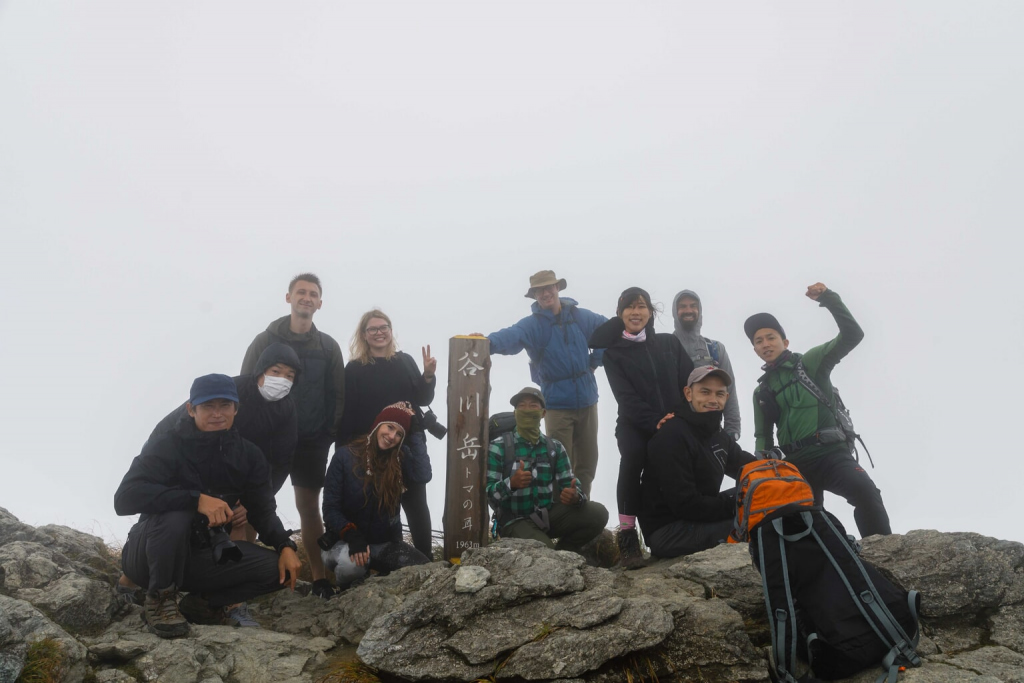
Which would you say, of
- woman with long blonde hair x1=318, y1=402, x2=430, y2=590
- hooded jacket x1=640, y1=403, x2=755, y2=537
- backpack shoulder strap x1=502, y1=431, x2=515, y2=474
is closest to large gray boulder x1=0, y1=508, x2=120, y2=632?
woman with long blonde hair x1=318, y1=402, x2=430, y2=590

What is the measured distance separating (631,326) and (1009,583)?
380 centimetres

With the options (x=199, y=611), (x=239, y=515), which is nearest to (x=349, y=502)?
(x=239, y=515)

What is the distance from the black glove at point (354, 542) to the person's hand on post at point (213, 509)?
133 centimetres

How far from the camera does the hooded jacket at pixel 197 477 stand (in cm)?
516

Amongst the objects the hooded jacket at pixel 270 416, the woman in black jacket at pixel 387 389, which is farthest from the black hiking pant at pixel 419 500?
the hooded jacket at pixel 270 416

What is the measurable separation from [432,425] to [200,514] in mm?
2544

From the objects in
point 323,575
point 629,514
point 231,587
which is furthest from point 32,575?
point 629,514

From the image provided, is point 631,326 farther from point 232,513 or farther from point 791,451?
point 232,513

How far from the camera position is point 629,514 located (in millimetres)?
6301

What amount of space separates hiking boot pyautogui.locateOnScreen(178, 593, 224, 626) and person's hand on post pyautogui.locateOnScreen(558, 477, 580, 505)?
340 cm

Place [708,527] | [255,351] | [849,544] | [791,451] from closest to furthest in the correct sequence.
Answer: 1. [849,544]
2. [708,527]
3. [791,451]
4. [255,351]

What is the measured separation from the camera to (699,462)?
577cm

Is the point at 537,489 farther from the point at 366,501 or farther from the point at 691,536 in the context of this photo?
the point at 366,501

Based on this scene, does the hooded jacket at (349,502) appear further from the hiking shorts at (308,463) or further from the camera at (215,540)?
the camera at (215,540)
